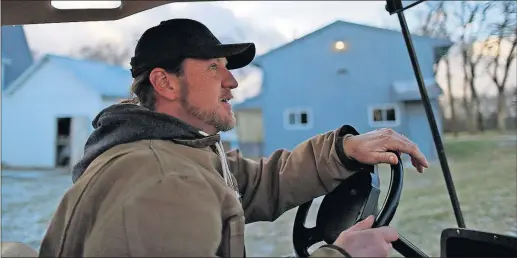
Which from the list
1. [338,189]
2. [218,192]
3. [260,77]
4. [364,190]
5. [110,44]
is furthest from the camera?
[260,77]

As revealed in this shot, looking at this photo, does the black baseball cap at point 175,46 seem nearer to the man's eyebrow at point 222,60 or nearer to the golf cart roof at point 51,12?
the man's eyebrow at point 222,60

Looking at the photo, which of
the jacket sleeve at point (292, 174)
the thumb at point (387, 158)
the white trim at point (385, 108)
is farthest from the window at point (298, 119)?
the thumb at point (387, 158)

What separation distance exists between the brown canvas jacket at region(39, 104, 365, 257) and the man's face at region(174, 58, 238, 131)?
0.26 feet

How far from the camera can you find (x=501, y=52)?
2.77m

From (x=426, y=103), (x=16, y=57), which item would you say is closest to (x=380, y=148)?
(x=426, y=103)

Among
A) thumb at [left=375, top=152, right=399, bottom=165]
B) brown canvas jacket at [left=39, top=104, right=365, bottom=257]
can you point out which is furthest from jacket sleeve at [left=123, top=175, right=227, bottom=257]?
thumb at [left=375, top=152, right=399, bottom=165]

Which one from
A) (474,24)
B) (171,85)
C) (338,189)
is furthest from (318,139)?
(474,24)

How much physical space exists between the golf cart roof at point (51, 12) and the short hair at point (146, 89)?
441 mm

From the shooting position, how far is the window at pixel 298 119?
3.64 m

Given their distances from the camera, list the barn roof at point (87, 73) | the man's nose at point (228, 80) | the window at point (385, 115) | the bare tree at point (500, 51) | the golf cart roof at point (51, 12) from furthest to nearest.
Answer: the barn roof at point (87, 73)
the window at point (385, 115)
the bare tree at point (500, 51)
the golf cart roof at point (51, 12)
the man's nose at point (228, 80)

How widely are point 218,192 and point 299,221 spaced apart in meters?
0.64

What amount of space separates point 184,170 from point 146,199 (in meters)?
0.13

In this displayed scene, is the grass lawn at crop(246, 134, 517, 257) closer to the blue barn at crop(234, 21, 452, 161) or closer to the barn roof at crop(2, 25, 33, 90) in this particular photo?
the blue barn at crop(234, 21, 452, 161)

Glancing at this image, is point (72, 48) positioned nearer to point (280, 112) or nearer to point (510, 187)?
point (280, 112)
